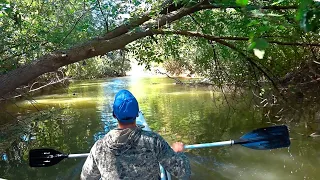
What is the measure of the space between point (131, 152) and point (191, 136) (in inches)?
253

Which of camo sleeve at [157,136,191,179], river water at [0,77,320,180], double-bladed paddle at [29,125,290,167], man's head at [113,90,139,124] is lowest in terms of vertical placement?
river water at [0,77,320,180]

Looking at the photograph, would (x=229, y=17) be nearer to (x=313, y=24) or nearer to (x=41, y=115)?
(x=313, y=24)

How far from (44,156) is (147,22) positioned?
315 centimetres

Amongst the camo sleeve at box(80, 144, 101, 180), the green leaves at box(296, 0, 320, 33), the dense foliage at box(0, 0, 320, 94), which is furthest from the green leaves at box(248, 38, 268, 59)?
the dense foliage at box(0, 0, 320, 94)

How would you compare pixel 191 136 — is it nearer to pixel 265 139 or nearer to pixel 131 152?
pixel 265 139

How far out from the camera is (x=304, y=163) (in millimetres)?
6305

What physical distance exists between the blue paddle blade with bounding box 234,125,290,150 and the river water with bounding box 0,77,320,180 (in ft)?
8.85

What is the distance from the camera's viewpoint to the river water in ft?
20.1

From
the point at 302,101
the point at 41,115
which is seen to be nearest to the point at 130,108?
the point at 302,101

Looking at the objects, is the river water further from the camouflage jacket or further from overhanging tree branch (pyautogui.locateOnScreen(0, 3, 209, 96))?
the camouflage jacket

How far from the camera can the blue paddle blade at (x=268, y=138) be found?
3193 mm

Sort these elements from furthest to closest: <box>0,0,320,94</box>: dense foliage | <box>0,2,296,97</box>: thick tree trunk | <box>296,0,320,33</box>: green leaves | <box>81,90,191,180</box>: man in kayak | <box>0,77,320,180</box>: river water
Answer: <box>0,77,320,180</box>: river water, <box>0,0,320,94</box>: dense foliage, <box>0,2,296,97</box>: thick tree trunk, <box>81,90,191,180</box>: man in kayak, <box>296,0,320,33</box>: green leaves

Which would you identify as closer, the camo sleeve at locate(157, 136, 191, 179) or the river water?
the camo sleeve at locate(157, 136, 191, 179)

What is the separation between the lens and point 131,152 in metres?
2.18
